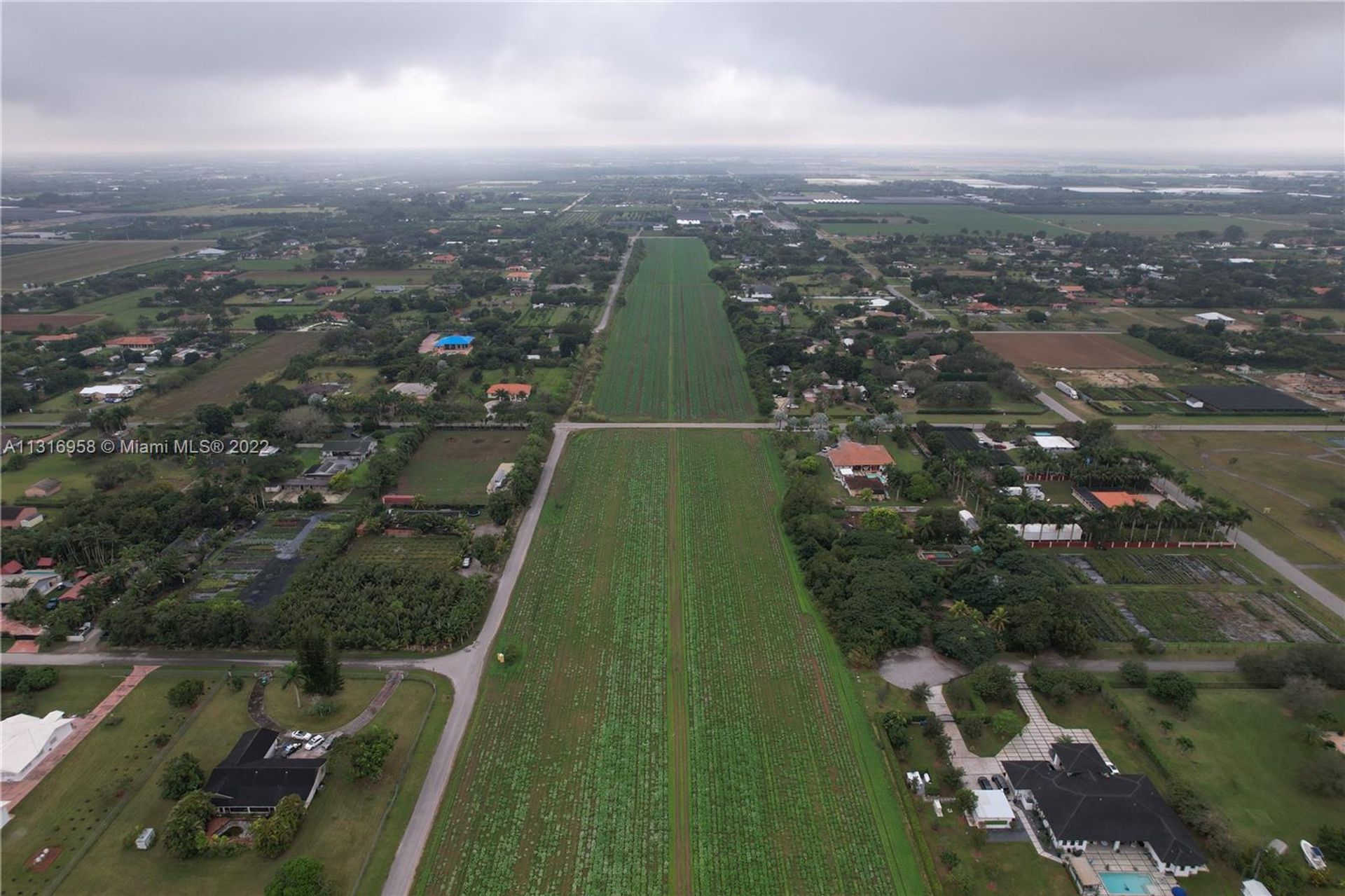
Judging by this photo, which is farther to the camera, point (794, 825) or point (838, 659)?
point (838, 659)

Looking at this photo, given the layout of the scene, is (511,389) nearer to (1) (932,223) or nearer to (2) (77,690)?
(2) (77,690)

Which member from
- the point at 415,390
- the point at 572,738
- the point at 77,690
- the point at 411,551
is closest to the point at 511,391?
the point at 415,390

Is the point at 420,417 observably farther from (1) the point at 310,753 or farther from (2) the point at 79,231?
(2) the point at 79,231

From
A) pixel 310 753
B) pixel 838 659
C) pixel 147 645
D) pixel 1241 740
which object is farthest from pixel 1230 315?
pixel 147 645

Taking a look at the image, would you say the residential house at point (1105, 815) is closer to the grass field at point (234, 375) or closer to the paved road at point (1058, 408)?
the paved road at point (1058, 408)

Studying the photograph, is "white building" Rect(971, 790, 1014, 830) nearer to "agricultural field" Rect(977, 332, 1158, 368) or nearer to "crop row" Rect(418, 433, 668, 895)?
"crop row" Rect(418, 433, 668, 895)
